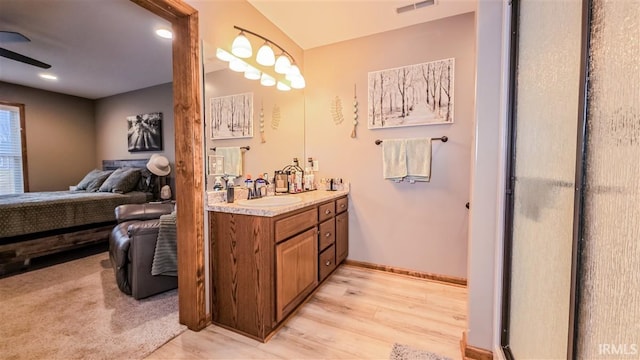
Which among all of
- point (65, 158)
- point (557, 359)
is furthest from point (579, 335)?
point (65, 158)

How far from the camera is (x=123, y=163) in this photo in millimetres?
4691

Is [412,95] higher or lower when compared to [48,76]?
lower

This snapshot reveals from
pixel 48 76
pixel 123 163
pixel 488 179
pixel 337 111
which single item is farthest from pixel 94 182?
pixel 488 179

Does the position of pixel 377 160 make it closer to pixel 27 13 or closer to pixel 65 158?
pixel 27 13

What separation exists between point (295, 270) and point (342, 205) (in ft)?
3.27

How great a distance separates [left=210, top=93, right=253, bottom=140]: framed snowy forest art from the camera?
1.91m

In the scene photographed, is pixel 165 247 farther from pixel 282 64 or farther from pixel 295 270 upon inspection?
pixel 282 64

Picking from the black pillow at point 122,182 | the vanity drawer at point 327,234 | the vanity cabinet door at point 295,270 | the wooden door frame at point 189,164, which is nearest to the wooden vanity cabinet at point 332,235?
the vanity drawer at point 327,234

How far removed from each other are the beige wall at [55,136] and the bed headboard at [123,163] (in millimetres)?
512

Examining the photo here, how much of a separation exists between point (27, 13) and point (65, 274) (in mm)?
2512

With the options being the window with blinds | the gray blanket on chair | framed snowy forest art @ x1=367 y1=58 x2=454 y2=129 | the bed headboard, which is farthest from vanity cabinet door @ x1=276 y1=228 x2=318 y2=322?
the window with blinds

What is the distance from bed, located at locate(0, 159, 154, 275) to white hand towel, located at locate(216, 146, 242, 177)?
2595mm

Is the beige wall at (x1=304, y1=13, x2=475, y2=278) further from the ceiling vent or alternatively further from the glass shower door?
the glass shower door

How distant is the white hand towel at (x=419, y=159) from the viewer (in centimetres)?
235
